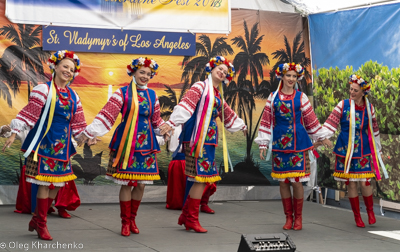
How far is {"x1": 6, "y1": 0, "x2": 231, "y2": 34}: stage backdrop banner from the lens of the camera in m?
Result: 6.14

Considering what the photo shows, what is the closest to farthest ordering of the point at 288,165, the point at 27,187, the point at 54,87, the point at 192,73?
the point at 54,87
the point at 288,165
the point at 27,187
the point at 192,73

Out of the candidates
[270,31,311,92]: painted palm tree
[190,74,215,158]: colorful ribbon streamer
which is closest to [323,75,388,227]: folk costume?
[190,74,215,158]: colorful ribbon streamer

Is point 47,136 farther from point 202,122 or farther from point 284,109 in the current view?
point 284,109

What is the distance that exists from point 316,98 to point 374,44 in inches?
47.3

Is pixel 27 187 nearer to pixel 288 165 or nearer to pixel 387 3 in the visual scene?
pixel 288 165

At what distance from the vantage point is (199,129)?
4.68 meters

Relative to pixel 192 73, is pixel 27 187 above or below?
below

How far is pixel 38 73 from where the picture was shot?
20.4 feet

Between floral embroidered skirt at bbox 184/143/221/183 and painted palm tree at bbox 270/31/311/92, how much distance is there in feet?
8.90

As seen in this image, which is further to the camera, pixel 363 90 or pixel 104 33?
pixel 104 33

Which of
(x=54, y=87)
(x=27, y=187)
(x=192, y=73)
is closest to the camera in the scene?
(x=54, y=87)

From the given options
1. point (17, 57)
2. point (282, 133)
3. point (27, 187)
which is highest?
point (17, 57)

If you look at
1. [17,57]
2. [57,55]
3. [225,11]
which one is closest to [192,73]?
[225,11]

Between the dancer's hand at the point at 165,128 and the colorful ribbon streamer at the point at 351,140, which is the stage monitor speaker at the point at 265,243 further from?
the colorful ribbon streamer at the point at 351,140
